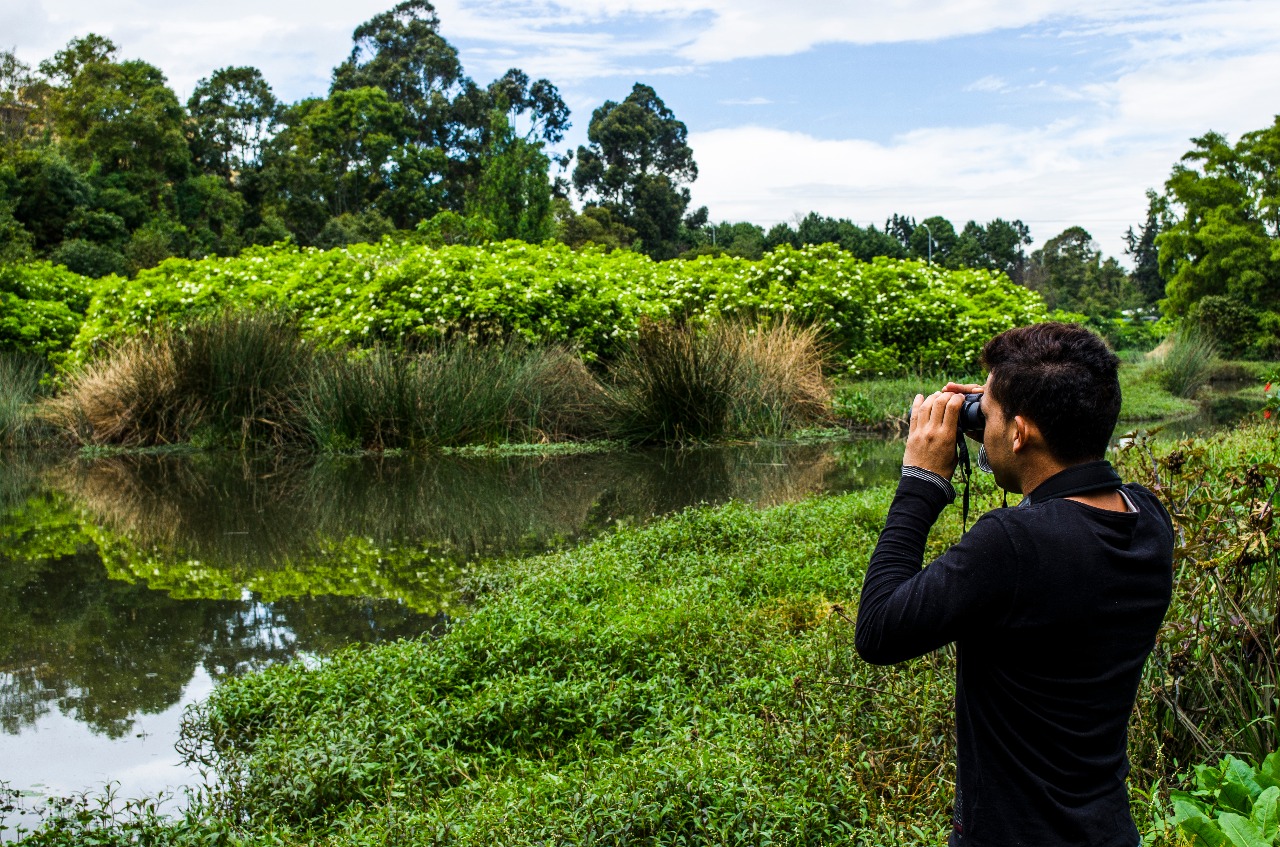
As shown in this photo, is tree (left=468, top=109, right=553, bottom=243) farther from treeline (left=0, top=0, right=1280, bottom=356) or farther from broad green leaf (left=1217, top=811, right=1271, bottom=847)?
broad green leaf (left=1217, top=811, right=1271, bottom=847)

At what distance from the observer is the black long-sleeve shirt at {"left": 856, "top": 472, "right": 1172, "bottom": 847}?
1.57m

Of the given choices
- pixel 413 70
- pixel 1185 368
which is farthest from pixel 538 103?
pixel 1185 368

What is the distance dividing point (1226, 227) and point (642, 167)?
27379 mm

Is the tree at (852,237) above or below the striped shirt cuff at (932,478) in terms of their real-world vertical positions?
above

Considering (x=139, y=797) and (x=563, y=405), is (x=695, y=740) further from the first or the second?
(x=563, y=405)

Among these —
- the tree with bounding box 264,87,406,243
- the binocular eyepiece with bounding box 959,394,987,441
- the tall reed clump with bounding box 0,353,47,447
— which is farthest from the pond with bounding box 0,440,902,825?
the tree with bounding box 264,87,406,243

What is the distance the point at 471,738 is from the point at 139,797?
114 centimetres

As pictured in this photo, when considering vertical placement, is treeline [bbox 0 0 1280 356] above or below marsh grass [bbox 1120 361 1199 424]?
above

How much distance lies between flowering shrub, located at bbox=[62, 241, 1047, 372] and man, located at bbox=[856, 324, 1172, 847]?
1243 centimetres

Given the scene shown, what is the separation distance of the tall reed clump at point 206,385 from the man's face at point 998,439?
11647mm

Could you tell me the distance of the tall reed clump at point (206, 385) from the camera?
41.0 ft

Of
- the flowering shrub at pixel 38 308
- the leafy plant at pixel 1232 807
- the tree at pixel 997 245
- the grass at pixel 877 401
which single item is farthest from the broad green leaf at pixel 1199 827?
the tree at pixel 997 245

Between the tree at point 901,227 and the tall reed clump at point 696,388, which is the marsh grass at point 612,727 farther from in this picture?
the tree at point 901,227

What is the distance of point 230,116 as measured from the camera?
139ft
